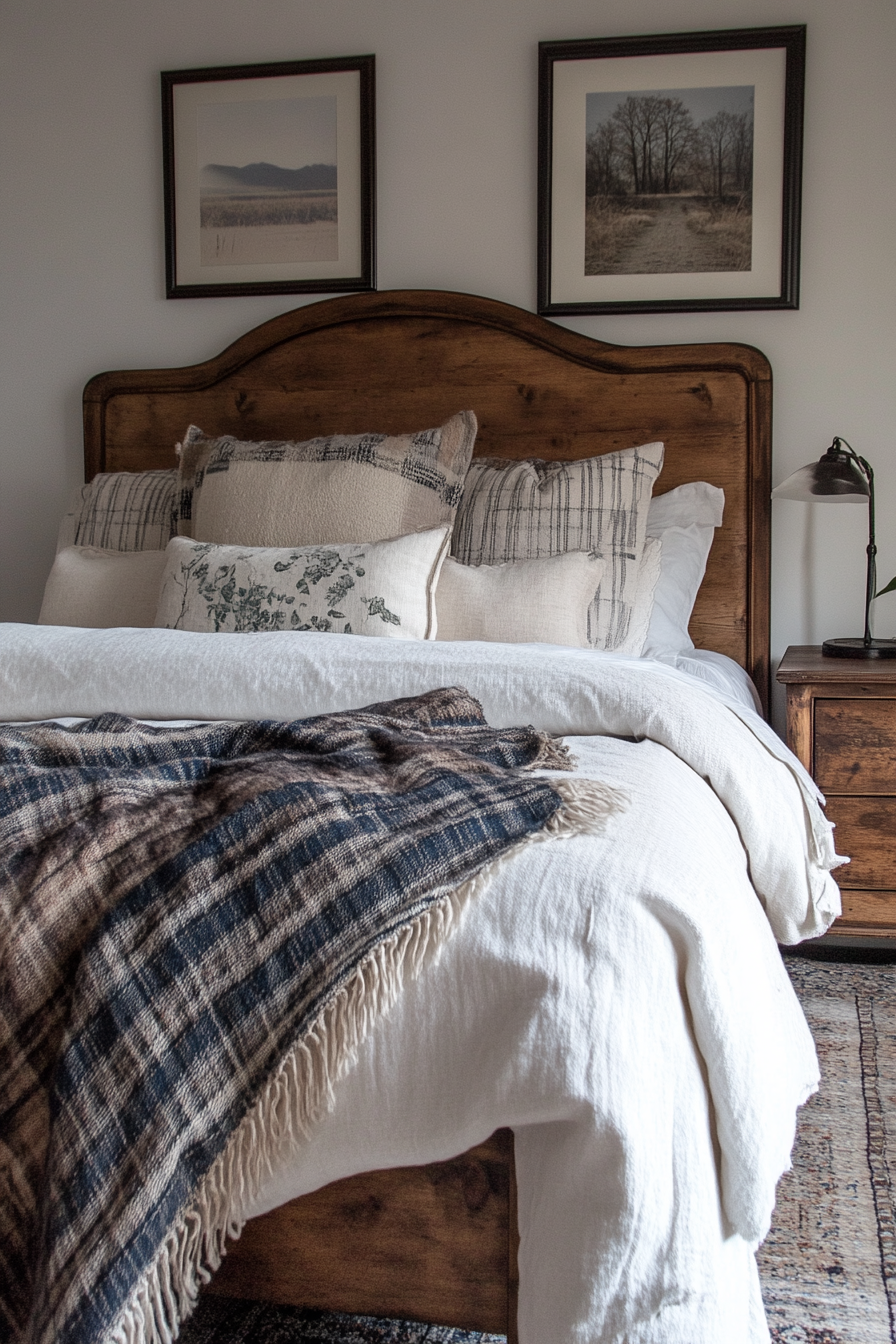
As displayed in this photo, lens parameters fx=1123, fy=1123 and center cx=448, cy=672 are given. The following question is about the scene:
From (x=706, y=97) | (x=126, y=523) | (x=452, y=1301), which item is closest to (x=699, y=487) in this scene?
(x=706, y=97)

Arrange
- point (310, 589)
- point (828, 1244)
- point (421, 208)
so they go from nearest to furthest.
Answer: point (828, 1244) → point (310, 589) → point (421, 208)

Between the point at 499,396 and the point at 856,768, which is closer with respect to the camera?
the point at 856,768

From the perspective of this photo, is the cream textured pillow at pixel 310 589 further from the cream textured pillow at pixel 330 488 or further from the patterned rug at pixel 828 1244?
the patterned rug at pixel 828 1244

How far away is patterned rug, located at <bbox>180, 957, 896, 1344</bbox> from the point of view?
1205mm

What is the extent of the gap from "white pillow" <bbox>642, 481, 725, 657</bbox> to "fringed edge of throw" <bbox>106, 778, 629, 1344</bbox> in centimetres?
159

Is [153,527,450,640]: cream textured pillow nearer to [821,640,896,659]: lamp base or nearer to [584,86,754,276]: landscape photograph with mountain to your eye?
[821,640,896,659]: lamp base

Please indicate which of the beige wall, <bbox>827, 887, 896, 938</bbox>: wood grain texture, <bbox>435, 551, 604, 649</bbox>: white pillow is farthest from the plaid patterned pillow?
<bbox>827, 887, 896, 938</bbox>: wood grain texture

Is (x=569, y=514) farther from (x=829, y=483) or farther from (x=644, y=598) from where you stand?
(x=829, y=483)

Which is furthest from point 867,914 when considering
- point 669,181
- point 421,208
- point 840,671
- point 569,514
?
point 421,208

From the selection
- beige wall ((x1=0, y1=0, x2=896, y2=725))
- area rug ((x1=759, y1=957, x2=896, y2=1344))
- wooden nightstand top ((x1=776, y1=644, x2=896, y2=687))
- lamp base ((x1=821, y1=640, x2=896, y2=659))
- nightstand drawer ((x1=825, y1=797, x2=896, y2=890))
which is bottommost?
area rug ((x1=759, y1=957, x2=896, y2=1344))

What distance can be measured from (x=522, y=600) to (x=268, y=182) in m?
1.53

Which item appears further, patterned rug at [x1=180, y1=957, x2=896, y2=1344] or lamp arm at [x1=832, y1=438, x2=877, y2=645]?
lamp arm at [x1=832, y1=438, x2=877, y2=645]

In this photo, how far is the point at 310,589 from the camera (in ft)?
6.56

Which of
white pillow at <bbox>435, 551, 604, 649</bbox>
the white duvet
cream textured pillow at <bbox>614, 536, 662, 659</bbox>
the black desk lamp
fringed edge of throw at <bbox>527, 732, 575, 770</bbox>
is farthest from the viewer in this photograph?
the black desk lamp
